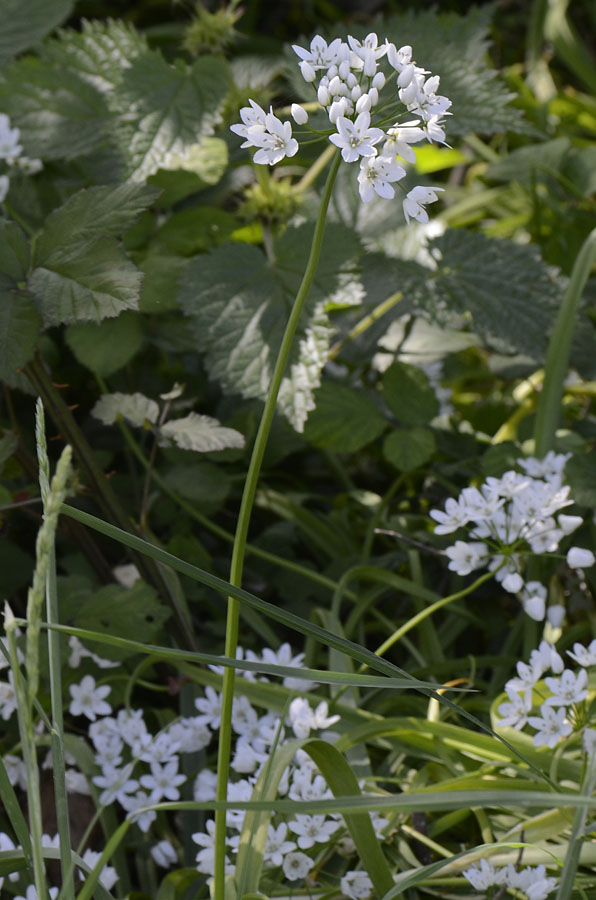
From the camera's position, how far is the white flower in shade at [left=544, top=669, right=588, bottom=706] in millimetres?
788

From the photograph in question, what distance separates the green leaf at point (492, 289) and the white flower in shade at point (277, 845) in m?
0.67

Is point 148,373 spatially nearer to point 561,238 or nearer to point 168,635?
point 168,635

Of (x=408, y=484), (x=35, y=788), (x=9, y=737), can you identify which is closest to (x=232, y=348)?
(x=408, y=484)

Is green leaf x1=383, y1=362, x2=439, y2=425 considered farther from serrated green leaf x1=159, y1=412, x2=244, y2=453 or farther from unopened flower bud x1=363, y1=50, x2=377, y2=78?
unopened flower bud x1=363, y1=50, x2=377, y2=78

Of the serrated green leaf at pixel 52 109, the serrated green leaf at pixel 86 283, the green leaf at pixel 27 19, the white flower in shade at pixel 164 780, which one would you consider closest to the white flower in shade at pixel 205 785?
the white flower in shade at pixel 164 780

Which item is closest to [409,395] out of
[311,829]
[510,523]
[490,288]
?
[490,288]

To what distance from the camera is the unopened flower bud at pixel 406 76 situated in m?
0.60

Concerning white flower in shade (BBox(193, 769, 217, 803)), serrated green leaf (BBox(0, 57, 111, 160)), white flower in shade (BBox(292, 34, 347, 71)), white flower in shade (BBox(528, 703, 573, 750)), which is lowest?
white flower in shade (BBox(193, 769, 217, 803))

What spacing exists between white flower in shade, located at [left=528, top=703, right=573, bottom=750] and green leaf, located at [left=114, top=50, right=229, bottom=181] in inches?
29.0

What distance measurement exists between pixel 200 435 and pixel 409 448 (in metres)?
0.33

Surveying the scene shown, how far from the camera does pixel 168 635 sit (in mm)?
1118

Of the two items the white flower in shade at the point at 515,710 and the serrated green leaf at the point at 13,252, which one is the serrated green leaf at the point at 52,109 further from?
the white flower in shade at the point at 515,710

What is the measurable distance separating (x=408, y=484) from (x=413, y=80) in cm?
79

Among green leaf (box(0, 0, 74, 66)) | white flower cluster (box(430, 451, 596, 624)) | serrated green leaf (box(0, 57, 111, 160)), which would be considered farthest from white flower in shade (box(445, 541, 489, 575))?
green leaf (box(0, 0, 74, 66))
